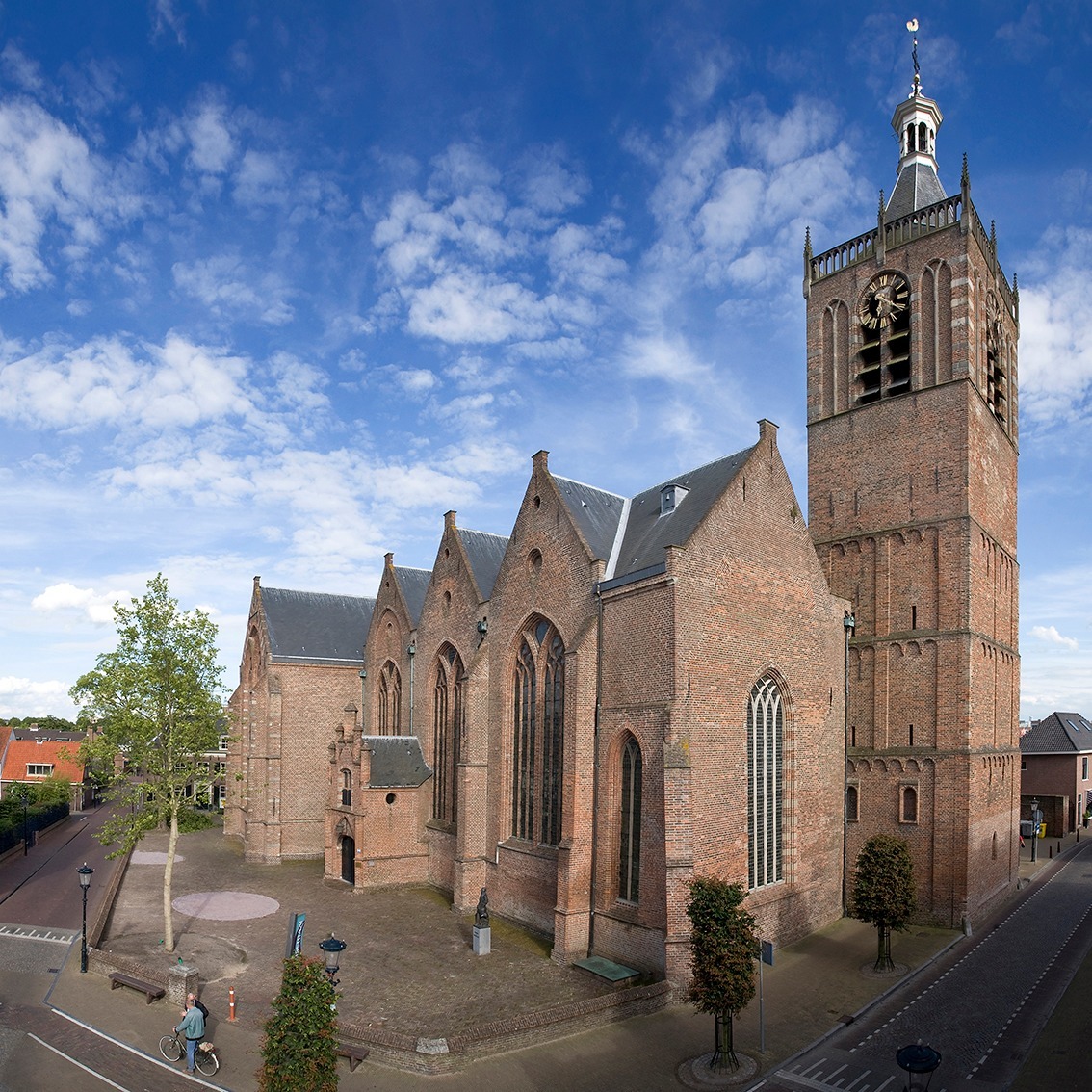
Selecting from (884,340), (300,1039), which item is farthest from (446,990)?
(884,340)

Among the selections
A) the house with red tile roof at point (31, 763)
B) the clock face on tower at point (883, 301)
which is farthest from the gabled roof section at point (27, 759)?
the clock face on tower at point (883, 301)

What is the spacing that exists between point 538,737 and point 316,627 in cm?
2082

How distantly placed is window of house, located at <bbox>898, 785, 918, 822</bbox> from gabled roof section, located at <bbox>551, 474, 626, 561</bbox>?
13.7 metres

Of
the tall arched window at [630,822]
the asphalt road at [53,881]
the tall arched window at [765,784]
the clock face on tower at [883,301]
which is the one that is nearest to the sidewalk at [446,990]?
the asphalt road at [53,881]

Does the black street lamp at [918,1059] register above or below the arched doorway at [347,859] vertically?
above

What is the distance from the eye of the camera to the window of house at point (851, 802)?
101 ft

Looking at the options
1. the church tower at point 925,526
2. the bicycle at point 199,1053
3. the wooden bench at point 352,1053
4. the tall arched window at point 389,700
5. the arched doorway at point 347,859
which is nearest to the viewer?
the bicycle at point 199,1053

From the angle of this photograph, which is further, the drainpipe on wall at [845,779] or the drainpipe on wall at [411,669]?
the drainpipe on wall at [411,669]

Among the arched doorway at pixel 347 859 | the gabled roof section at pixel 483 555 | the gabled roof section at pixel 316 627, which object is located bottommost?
the arched doorway at pixel 347 859

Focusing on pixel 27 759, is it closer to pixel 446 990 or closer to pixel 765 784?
pixel 446 990

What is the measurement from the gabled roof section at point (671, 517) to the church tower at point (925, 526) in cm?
829

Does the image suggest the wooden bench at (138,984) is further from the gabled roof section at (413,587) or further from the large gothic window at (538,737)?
the gabled roof section at (413,587)

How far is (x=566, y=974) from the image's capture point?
22.9 metres

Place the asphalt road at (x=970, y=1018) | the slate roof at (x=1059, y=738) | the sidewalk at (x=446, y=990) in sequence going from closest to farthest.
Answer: the asphalt road at (x=970, y=1018), the sidewalk at (x=446, y=990), the slate roof at (x=1059, y=738)
